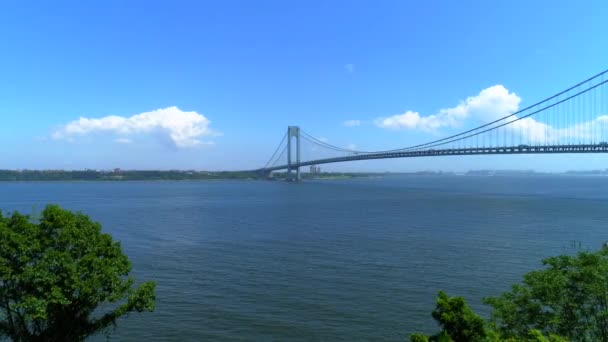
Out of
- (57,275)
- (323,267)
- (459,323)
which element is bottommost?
(323,267)

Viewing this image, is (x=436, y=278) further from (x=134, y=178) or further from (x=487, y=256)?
(x=134, y=178)

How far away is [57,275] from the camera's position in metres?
7.63

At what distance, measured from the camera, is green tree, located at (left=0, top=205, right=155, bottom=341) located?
24.6ft

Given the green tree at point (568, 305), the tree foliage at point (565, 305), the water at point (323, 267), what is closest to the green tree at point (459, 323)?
the tree foliage at point (565, 305)

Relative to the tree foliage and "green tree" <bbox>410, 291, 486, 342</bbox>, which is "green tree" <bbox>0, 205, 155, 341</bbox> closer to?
"green tree" <bbox>410, 291, 486, 342</bbox>

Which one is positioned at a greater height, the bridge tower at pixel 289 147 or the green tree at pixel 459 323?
the bridge tower at pixel 289 147

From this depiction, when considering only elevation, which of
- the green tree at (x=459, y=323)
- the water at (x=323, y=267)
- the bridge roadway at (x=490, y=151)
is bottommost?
the water at (x=323, y=267)

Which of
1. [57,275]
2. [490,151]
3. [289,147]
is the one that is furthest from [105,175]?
[57,275]

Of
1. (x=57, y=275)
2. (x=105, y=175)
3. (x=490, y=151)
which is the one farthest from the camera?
(x=105, y=175)

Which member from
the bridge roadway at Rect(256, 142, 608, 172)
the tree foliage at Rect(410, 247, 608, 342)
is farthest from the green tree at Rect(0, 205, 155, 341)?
the bridge roadway at Rect(256, 142, 608, 172)

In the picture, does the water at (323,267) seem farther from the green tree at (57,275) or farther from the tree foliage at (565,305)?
the tree foliage at (565,305)

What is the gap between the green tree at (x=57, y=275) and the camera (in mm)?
7500

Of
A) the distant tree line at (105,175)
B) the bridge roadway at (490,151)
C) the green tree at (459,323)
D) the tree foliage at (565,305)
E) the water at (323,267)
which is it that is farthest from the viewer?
the distant tree line at (105,175)

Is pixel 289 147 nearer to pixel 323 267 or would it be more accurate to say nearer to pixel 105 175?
pixel 105 175
